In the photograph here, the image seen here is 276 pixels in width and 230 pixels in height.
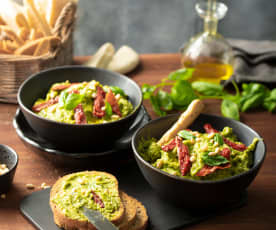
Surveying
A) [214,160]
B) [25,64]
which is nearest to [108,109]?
[214,160]

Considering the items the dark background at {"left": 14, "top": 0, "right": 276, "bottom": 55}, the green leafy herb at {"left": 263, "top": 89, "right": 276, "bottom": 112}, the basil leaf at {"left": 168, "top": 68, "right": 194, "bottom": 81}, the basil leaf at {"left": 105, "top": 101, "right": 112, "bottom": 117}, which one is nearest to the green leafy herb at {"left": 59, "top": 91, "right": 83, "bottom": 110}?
the basil leaf at {"left": 105, "top": 101, "right": 112, "bottom": 117}

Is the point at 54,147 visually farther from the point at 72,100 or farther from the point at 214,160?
the point at 214,160

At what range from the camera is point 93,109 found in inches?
76.3

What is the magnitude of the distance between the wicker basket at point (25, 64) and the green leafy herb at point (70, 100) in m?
0.53

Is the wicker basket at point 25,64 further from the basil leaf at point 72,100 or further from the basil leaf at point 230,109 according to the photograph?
the basil leaf at point 230,109

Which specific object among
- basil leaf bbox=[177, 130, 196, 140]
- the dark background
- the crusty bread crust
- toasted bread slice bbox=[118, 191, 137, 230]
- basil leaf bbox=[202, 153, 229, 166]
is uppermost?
basil leaf bbox=[177, 130, 196, 140]

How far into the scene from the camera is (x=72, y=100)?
190cm

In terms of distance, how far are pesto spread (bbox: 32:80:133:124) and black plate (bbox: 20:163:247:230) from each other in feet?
1.03

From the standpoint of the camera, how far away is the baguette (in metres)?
1.77

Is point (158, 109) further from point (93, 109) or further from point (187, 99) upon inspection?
point (93, 109)

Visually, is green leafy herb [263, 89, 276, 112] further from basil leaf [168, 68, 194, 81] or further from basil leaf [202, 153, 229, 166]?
basil leaf [202, 153, 229, 166]

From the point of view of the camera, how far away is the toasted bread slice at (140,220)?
1.53 metres

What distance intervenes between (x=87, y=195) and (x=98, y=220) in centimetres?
13

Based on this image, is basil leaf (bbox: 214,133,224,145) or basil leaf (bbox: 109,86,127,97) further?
basil leaf (bbox: 109,86,127,97)
